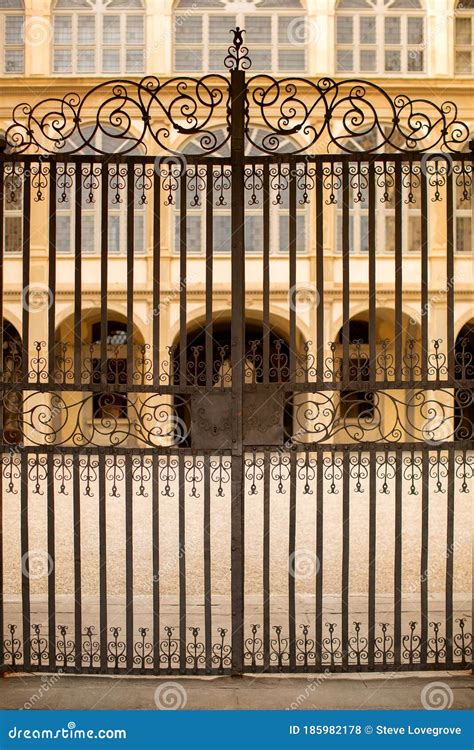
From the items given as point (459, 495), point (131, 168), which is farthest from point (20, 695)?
point (459, 495)

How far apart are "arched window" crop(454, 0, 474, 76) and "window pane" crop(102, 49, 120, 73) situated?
23.1 feet

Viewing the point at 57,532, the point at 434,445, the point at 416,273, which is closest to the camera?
the point at 434,445

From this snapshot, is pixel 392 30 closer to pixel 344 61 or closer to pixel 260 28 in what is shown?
pixel 344 61

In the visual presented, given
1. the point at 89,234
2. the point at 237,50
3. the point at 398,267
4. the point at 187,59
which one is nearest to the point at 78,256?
the point at 237,50

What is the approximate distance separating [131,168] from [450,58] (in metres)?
15.5

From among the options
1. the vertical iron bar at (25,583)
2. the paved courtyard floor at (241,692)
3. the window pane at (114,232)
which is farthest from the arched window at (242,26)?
the paved courtyard floor at (241,692)

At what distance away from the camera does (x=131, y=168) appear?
5141 mm

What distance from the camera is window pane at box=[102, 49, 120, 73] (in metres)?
18.7

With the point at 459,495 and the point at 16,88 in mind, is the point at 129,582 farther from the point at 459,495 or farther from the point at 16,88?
the point at 16,88

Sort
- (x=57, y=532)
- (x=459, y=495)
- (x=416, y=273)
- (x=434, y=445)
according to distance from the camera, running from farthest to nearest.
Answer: (x=416, y=273), (x=459, y=495), (x=57, y=532), (x=434, y=445)

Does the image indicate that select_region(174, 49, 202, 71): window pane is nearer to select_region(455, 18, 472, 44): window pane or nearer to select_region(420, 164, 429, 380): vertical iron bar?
select_region(455, 18, 472, 44): window pane

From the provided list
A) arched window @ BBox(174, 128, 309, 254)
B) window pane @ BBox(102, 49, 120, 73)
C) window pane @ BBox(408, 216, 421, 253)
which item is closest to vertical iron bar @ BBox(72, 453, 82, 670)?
arched window @ BBox(174, 128, 309, 254)

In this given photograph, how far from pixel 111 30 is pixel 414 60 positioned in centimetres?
634

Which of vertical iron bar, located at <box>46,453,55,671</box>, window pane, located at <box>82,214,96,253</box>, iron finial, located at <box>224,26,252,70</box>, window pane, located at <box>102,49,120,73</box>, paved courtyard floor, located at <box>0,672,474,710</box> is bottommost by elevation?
paved courtyard floor, located at <box>0,672,474,710</box>
